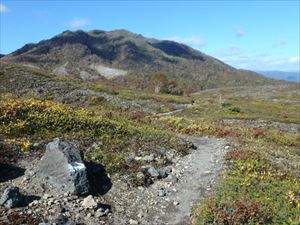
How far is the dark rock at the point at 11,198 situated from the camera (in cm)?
1899

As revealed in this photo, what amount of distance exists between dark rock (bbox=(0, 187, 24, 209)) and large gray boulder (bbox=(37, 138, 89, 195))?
2225mm

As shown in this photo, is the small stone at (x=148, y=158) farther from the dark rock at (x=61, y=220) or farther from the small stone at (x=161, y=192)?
the dark rock at (x=61, y=220)

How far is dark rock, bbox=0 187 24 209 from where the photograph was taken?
19.0 meters

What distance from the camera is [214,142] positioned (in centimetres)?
3572

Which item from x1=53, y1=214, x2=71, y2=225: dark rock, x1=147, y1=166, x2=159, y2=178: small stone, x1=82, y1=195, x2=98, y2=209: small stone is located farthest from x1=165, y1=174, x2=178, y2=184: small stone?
x1=53, y1=214, x2=71, y2=225: dark rock

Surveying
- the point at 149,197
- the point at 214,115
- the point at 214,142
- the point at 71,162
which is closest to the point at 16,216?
the point at 71,162

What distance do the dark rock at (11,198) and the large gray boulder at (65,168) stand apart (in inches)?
87.6

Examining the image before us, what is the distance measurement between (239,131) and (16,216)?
28629mm

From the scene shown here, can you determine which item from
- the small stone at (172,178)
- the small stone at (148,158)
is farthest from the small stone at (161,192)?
the small stone at (148,158)

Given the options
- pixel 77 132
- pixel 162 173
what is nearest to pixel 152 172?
pixel 162 173

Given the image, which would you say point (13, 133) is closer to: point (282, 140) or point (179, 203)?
point (179, 203)

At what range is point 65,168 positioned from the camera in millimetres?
21656

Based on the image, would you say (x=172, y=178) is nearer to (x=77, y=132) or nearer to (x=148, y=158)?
(x=148, y=158)

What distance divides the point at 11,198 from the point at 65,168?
3.29 m
